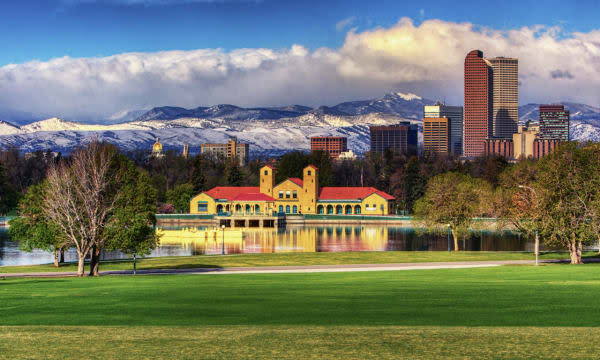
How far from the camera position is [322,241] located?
95.6 meters

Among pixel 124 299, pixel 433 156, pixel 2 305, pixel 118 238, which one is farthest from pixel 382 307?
pixel 433 156

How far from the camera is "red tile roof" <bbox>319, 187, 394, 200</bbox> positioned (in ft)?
483

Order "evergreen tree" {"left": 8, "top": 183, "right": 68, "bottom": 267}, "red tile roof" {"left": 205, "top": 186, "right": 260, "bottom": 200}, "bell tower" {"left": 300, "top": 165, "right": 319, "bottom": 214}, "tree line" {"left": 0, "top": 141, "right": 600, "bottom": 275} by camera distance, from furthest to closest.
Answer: "bell tower" {"left": 300, "top": 165, "right": 319, "bottom": 214} → "red tile roof" {"left": 205, "top": 186, "right": 260, "bottom": 200} → "evergreen tree" {"left": 8, "top": 183, "right": 68, "bottom": 267} → "tree line" {"left": 0, "top": 141, "right": 600, "bottom": 275}

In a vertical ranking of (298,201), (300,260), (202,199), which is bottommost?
(300,260)

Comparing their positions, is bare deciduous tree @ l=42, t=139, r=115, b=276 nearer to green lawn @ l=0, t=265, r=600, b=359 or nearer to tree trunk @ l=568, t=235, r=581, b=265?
green lawn @ l=0, t=265, r=600, b=359

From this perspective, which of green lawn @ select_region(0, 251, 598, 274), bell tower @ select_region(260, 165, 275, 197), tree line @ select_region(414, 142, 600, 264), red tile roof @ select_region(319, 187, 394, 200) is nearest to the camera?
tree line @ select_region(414, 142, 600, 264)

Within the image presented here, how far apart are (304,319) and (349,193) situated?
130 metres

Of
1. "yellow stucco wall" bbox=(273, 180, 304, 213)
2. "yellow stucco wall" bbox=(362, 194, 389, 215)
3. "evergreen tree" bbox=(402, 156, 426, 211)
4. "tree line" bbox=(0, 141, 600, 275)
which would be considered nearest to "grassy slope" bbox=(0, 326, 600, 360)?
"tree line" bbox=(0, 141, 600, 275)

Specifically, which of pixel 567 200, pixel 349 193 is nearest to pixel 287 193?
pixel 349 193

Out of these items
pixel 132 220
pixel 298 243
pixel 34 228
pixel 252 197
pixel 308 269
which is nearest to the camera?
pixel 132 220

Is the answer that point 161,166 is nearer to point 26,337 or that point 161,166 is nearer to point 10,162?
point 10,162

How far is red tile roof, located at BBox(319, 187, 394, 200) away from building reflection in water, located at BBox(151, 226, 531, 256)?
1091 inches

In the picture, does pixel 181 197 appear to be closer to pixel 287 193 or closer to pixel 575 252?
pixel 287 193

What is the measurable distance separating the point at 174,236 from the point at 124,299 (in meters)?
77.4
